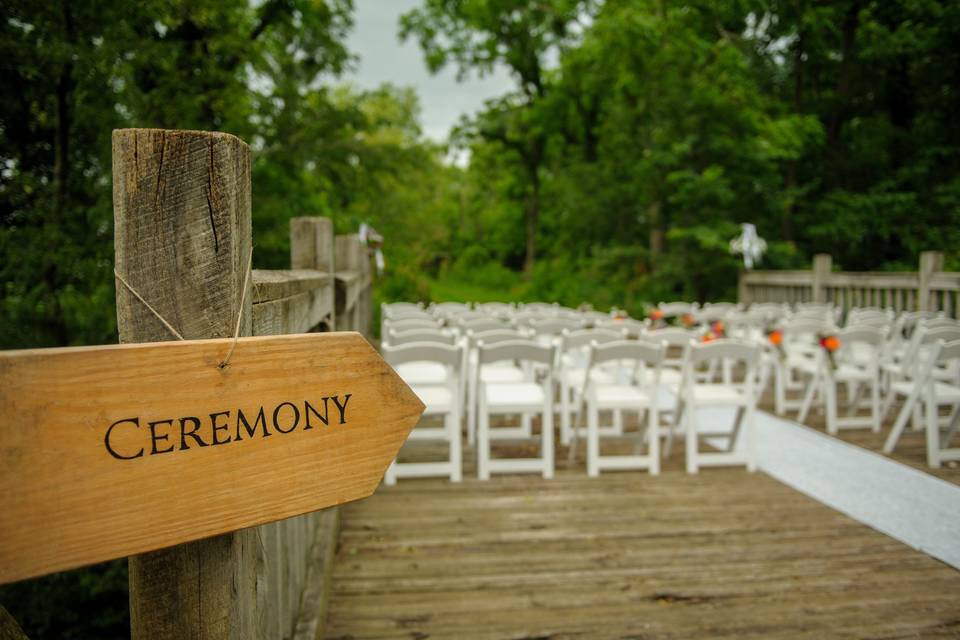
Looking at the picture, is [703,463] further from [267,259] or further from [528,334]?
[267,259]

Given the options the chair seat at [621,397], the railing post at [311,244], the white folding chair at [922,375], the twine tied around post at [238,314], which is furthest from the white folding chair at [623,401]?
the twine tied around post at [238,314]

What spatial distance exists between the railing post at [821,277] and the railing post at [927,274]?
5.90 ft

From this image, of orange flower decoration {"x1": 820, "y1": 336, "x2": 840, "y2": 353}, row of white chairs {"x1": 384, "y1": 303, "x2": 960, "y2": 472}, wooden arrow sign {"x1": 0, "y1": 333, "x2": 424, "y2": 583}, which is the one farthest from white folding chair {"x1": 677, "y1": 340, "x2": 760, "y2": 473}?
wooden arrow sign {"x1": 0, "y1": 333, "x2": 424, "y2": 583}

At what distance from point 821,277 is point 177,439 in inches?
465

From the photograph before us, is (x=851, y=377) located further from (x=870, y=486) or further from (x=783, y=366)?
(x=870, y=486)

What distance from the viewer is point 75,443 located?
2.33 ft

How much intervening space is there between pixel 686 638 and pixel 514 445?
265 cm

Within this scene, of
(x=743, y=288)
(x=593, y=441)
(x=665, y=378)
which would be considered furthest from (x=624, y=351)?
(x=743, y=288)

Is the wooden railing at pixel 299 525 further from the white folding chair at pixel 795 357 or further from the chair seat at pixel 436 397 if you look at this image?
the white folding chair at pixel 795 357

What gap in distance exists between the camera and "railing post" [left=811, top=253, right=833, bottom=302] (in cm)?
1047

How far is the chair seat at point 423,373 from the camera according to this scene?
15.5 ft

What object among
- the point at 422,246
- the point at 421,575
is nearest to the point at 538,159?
the point at 422,246

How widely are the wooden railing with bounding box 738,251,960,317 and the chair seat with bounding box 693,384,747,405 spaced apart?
19.7 ft

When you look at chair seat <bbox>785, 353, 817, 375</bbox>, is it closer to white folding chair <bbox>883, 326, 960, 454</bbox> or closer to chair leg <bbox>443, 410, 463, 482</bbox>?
white folding chair <bbox>883, 326, 960, 454</bbox>
